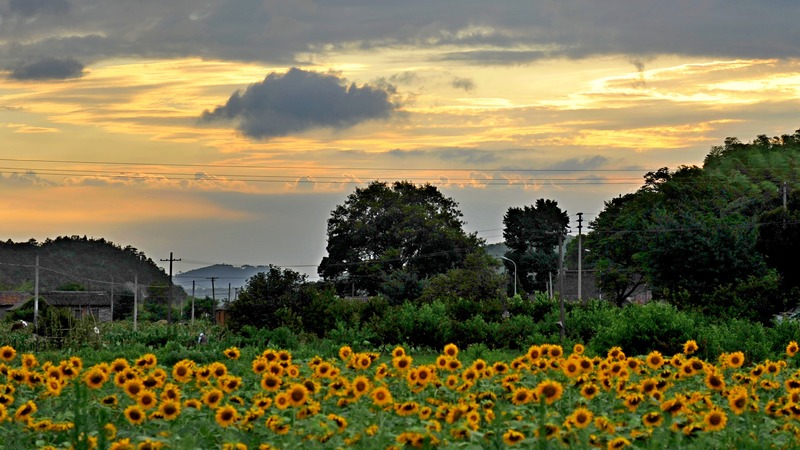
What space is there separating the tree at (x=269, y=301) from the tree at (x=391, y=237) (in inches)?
1459

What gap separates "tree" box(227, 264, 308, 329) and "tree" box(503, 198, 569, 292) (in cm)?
5600

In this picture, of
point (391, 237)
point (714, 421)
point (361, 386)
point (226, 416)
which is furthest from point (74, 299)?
point (714, 421)

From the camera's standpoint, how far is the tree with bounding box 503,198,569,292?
9050cm

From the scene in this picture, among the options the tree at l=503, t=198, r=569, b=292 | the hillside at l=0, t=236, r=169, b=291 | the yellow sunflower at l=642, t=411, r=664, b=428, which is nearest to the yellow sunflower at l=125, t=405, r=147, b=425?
the yellow sunflower at l=642, t=411, r=664, b=428

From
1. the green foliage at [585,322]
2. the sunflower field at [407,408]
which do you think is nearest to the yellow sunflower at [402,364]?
the sunflower field at [407,408]

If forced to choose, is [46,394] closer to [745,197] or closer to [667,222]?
[667,222]

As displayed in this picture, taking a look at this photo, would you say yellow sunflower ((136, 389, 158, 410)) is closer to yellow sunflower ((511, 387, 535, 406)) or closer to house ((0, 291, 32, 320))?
yellow sunflower ((511, 387, 535, 406))

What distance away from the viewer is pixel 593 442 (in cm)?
708

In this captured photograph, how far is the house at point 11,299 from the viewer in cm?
8638

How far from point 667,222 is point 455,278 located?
38.5 feet

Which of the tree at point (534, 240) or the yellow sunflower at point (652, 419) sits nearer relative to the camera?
the yellow sunflower at point (652, 419)

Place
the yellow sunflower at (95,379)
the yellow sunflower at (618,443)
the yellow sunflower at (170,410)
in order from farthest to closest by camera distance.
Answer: the yellow sunflower at (95,379) < the yellow sunflower at (170,410) < the yellow sunflower at (618,443)

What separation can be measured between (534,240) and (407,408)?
87.1 m

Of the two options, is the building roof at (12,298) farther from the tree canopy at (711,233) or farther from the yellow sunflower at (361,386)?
the yellow sunflower at (361,386)
